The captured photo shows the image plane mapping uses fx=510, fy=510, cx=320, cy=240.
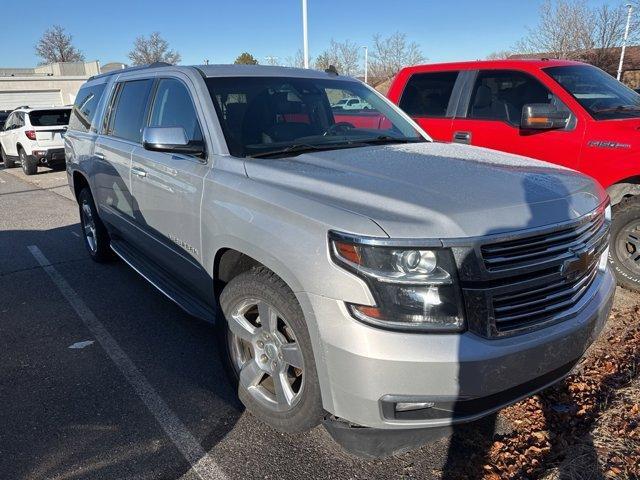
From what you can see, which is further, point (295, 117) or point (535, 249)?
point (295, 117)

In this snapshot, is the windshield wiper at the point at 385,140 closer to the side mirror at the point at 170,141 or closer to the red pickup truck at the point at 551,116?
the side mirror at the point at 170,141

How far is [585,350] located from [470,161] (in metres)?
1.20

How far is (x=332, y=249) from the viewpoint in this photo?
216 cm

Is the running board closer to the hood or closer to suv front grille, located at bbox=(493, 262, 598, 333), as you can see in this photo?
the hood

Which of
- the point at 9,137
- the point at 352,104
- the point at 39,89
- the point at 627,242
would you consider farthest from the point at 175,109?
the point at 39,89

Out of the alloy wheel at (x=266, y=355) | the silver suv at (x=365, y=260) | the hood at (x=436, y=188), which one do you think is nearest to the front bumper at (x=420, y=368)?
the silver suv at (x=365, y=260)

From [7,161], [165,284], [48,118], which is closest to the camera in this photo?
[165,284]

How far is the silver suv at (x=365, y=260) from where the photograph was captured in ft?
6.72

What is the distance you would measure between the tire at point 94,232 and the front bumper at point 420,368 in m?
4.09

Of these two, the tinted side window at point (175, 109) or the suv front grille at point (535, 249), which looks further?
the tinted side window at point (175, 109)

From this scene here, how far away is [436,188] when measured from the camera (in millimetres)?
2414

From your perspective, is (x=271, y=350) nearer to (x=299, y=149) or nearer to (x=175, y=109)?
(x=299, y=149)

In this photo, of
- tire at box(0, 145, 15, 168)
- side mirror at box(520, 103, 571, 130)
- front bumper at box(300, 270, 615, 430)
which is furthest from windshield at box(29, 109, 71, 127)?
front bumper at box(300, 270, 615, 430)

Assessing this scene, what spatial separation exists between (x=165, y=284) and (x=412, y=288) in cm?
239
